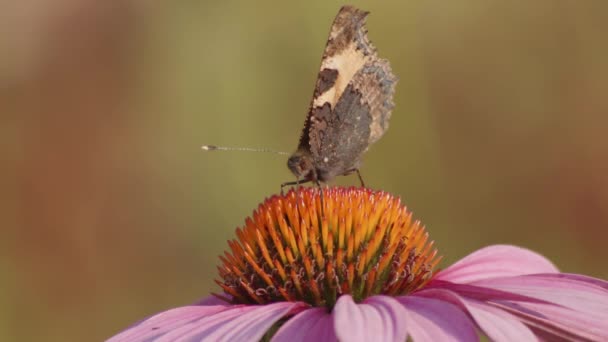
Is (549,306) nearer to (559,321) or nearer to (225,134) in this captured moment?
(559,321)

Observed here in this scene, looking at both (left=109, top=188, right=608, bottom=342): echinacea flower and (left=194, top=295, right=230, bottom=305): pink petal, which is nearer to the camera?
(left=109, top=188, right=608, bottom=342): echinacea flower

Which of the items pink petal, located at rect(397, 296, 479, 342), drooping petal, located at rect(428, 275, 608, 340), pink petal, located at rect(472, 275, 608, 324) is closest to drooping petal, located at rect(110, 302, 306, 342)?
pink petal, located at rect(397, 296, 479, 342)

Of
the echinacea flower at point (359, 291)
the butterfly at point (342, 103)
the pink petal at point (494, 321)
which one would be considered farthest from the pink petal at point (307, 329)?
the butterfly at point (342, 103)

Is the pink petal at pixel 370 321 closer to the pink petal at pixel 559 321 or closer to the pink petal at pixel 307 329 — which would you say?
the pink petal at pixel 307 329

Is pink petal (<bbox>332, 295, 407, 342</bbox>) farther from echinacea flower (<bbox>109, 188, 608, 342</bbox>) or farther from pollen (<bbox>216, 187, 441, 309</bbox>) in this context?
pollen (<bbox>216, 187, 441, 309</bbox>)

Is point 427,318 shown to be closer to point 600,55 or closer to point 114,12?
point 600,55

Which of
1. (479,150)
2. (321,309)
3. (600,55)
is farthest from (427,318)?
(600,55)
